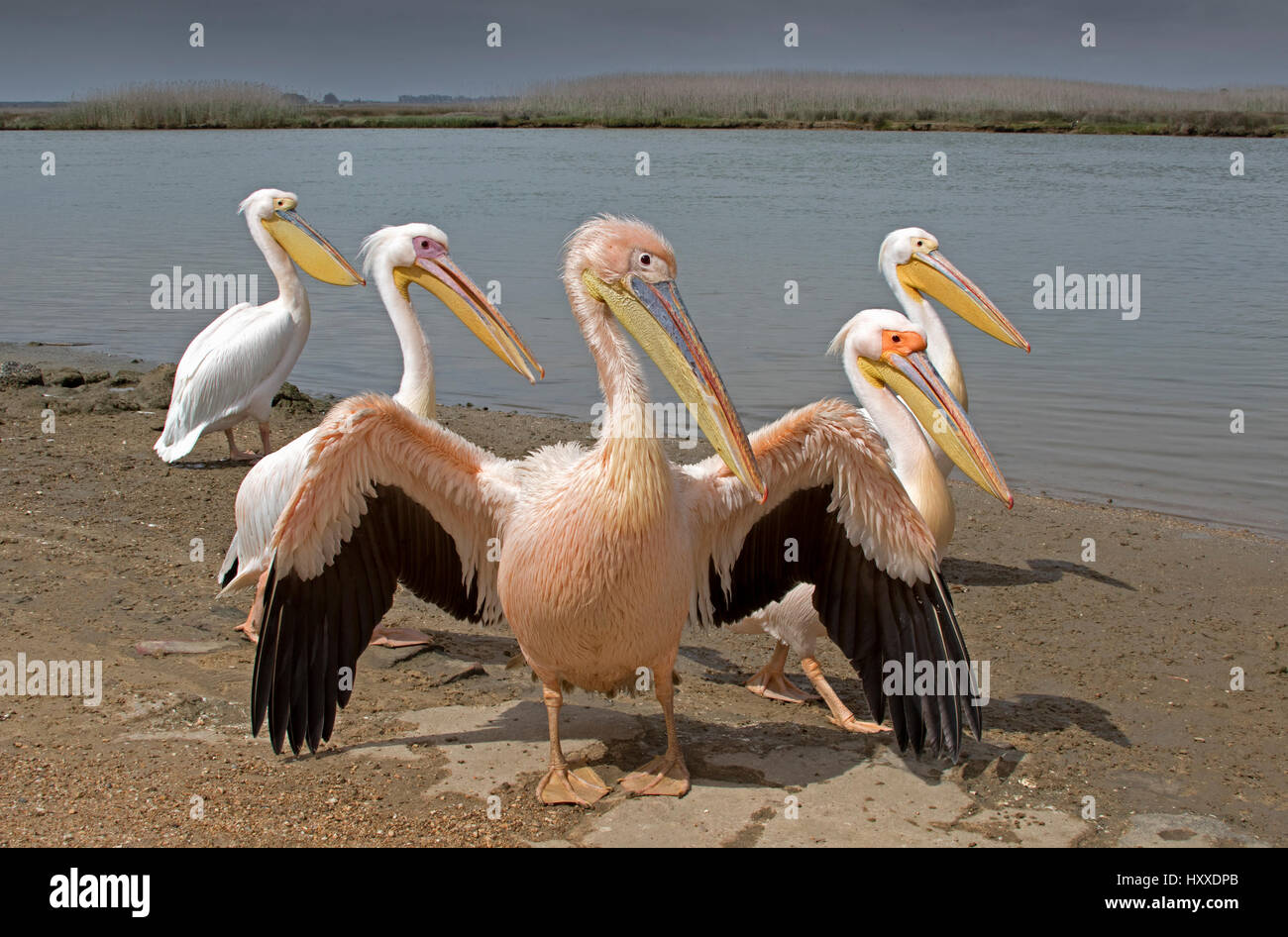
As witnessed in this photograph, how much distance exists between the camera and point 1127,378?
36.7 ft

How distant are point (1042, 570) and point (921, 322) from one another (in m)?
1.62

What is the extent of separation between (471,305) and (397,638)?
1727mm

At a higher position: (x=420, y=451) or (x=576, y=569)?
(x=420, y=451)

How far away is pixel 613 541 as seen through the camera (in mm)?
3746

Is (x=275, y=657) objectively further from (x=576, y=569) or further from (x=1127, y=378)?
(x=1127, y=378)

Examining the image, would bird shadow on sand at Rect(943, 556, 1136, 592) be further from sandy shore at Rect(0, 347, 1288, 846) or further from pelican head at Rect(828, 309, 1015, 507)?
pelican head at Rect(828, 309, 1015, 507)

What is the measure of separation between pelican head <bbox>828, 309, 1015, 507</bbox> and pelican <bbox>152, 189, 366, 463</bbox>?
4049 millimetres

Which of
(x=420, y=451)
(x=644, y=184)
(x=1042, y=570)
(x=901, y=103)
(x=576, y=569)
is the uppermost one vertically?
(x=901, y=103)

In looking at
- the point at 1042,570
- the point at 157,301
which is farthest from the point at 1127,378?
the point at 157,301

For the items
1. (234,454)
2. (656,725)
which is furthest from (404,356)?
(234,454)

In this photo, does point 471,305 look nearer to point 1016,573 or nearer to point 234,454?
point 234,454

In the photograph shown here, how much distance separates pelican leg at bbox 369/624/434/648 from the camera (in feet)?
17.7

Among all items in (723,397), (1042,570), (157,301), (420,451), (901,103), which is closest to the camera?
(723,397)

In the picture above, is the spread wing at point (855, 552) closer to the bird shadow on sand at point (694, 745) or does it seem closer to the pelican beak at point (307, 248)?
the bird shadow on sand at point (694, 745)
